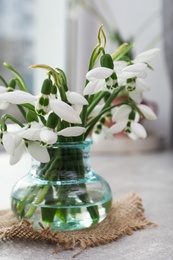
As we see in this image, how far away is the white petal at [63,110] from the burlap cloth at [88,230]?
0.15 metres

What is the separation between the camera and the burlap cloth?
601 mm

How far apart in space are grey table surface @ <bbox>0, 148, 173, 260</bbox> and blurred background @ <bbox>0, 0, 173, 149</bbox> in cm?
35

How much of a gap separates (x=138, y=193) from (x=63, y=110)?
445mm

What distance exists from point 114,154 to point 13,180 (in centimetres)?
59

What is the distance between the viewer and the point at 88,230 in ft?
2.13

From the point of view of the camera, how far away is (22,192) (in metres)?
0.65

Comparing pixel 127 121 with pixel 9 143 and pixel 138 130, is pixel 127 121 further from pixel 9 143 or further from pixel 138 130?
pixel 9 143

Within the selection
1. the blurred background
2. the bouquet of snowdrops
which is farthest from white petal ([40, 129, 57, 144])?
the blurred background

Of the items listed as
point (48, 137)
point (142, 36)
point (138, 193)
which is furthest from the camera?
point (142, 36)

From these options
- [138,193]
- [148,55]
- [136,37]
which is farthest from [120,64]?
[136,37]

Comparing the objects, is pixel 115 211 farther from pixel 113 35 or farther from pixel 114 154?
pixel 113 35

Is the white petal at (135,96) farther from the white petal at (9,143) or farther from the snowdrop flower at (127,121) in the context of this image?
the white petal at (9,143)

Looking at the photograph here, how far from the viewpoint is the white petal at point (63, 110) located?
56 cm

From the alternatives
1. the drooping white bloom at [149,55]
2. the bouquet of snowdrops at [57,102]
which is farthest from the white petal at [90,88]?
the drooping white bloom at [149,55]
